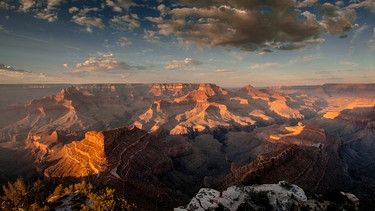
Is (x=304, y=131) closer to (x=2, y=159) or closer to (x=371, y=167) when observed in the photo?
(x=371, y=167)

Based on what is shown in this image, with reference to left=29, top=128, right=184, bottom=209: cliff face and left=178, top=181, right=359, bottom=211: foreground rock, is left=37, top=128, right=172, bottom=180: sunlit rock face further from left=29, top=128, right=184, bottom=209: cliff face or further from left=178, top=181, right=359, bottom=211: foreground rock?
left=178, top=181, right=359, bottom=211: foreground rock

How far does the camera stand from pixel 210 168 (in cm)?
9969

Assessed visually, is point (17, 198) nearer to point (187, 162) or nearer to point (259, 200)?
point (259, 200)

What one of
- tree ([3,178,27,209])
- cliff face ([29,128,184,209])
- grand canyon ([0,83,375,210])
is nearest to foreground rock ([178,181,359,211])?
grand canyon ([0,83,375,210])

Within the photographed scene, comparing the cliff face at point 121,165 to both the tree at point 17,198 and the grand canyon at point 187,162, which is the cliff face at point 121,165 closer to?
the grand canyon at point 187,162

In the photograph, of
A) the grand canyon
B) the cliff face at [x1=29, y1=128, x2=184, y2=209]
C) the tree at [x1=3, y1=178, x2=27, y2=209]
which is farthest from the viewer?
the grand canyon

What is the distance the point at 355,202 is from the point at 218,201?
23.4 meters

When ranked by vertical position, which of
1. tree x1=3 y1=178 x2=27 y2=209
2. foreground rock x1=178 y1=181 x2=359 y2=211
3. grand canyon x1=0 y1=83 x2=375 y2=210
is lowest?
grand canyon x1=0 y1=83 x2=375 y2=210

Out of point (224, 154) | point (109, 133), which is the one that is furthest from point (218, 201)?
point (224, 154)

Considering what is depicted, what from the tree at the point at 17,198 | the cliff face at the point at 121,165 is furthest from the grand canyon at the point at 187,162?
the tree at the point at 17,198

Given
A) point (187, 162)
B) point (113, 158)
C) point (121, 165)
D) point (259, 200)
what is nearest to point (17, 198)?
point (121, 165)

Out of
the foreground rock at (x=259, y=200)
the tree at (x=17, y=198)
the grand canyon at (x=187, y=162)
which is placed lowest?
the grand canyon at (x=187, y=162)

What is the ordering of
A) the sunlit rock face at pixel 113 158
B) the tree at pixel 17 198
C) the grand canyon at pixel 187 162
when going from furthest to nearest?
the sunlit rock face at pixel 113 158 → the grand canyon at pixel 187 162 → the tree at pixel 17 198

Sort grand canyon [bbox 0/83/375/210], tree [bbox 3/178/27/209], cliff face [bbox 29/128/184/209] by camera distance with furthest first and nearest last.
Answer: grand canyon [bbox 0/83/375/210]
cliff face [bbox 29/128/184/209]
tree [bbox 3/178/27/209]
